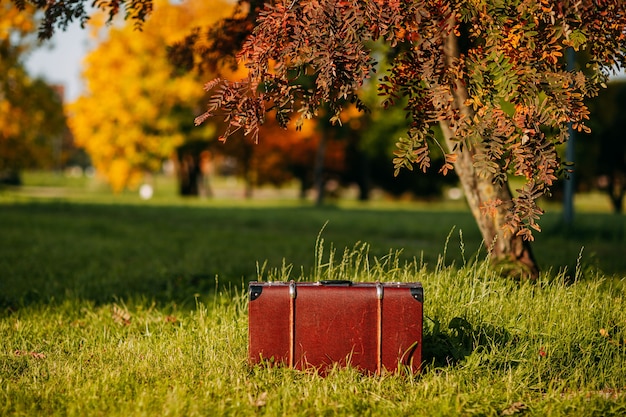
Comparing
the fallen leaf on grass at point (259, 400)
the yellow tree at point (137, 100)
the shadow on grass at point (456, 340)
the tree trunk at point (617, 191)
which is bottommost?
the fallen leaf on grass at point (259, 400)

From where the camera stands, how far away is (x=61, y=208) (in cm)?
2536

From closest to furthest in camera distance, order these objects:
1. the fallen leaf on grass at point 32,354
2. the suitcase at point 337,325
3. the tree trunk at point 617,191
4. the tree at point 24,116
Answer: the suitcase at point 337,325, the fallen leaf on grass at point 32,354, the tree at point 24,116, the tree trunk at point 617,191

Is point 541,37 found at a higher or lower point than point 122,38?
lower

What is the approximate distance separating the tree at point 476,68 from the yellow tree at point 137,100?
28.9 metres

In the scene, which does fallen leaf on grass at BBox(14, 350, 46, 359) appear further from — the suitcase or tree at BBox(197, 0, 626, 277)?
tree at BBox(197, 0, 626, 277)

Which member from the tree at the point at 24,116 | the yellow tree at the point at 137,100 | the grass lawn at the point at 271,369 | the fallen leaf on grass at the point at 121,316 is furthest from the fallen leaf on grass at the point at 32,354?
the yellow tree at the point at 137,100

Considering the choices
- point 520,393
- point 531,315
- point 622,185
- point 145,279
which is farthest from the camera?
point 622,185

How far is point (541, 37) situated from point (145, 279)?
647 cm

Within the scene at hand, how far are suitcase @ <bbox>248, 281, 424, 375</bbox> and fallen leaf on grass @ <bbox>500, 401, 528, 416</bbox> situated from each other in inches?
25.9

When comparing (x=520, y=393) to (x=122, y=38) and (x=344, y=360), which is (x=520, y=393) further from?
(x=122, y=38)

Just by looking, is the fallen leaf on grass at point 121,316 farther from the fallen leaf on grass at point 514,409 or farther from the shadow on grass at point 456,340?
the fallen leaf on grass at point 514,409

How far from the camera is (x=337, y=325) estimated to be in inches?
179

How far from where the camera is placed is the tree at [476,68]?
409 centimetres

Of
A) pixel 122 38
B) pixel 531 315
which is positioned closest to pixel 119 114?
pixel 122 38
